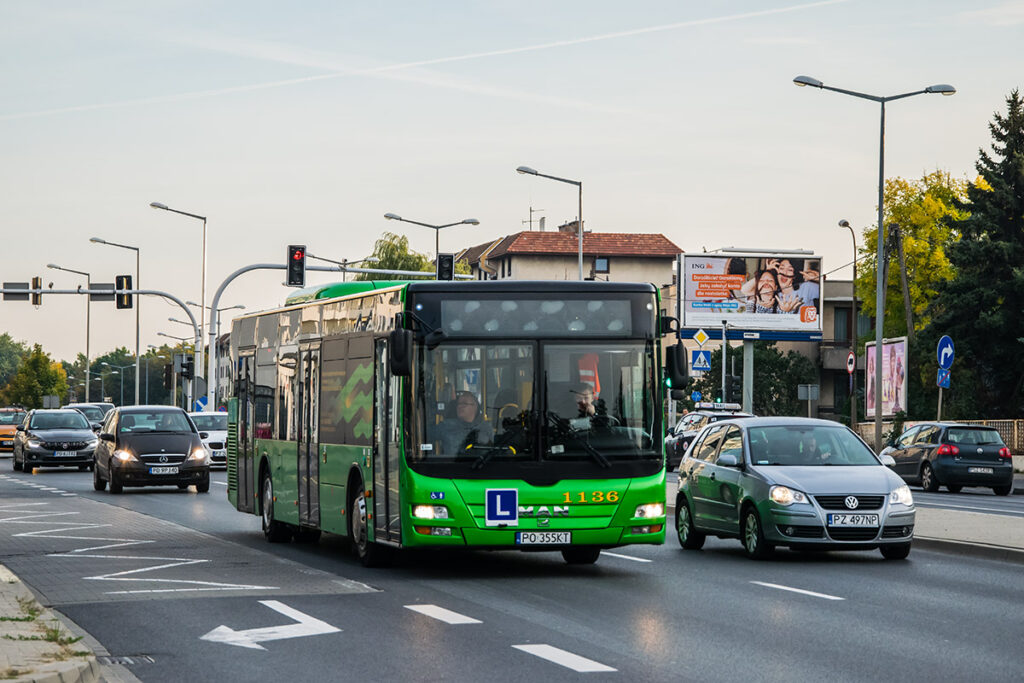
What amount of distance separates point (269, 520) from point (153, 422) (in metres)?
14.6

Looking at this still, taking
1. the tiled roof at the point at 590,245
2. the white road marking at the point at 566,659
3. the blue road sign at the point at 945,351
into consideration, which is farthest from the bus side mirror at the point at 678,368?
the tiled roof at the point at 590,245

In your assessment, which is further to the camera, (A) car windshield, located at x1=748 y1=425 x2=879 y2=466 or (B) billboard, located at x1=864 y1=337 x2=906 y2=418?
(B) billboard, located at x1=864 y1=337 x2=906 y2=418

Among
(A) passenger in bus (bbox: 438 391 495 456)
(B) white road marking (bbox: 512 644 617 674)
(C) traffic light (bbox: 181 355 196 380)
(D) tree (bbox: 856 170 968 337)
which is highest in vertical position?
(D) tree (bbox: 856 170 968 337)

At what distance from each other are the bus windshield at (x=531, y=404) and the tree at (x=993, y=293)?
43696 millimetres

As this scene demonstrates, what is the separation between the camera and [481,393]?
15.8 metres

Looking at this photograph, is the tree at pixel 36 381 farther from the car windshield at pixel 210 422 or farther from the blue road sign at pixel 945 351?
the blue road sign at pixel 945 351

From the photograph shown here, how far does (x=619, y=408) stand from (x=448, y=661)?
590cm

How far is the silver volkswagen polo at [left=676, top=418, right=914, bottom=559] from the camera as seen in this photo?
57.2 ft

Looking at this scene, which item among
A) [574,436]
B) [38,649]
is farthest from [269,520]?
[38,649]

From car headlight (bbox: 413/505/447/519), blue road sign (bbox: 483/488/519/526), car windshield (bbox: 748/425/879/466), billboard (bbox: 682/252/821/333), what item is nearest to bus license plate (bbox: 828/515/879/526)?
car windshield (bbox: 748/425/879/466)

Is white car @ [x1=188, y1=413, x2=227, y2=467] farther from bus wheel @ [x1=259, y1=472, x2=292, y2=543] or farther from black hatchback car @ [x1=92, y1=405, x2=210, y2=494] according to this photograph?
bus wheel @ [x1=259, y1=472, x2=292, y2=543]

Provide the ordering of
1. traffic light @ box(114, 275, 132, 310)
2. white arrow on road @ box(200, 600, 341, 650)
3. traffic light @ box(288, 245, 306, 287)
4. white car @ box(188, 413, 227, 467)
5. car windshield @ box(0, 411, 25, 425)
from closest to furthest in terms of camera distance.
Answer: white arrow on road @ box(200, 600, 341, 650), white car @ box(188, 413, 227, 467), traffic light @ box(288, 245, 306, 287), traffic light @ box(114, 275, 132, 310), car windshield @ box(0, 411, 25, 425)

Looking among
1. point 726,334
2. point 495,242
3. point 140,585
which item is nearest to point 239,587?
point 140,585

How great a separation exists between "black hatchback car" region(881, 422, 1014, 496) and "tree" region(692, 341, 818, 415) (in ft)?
184
